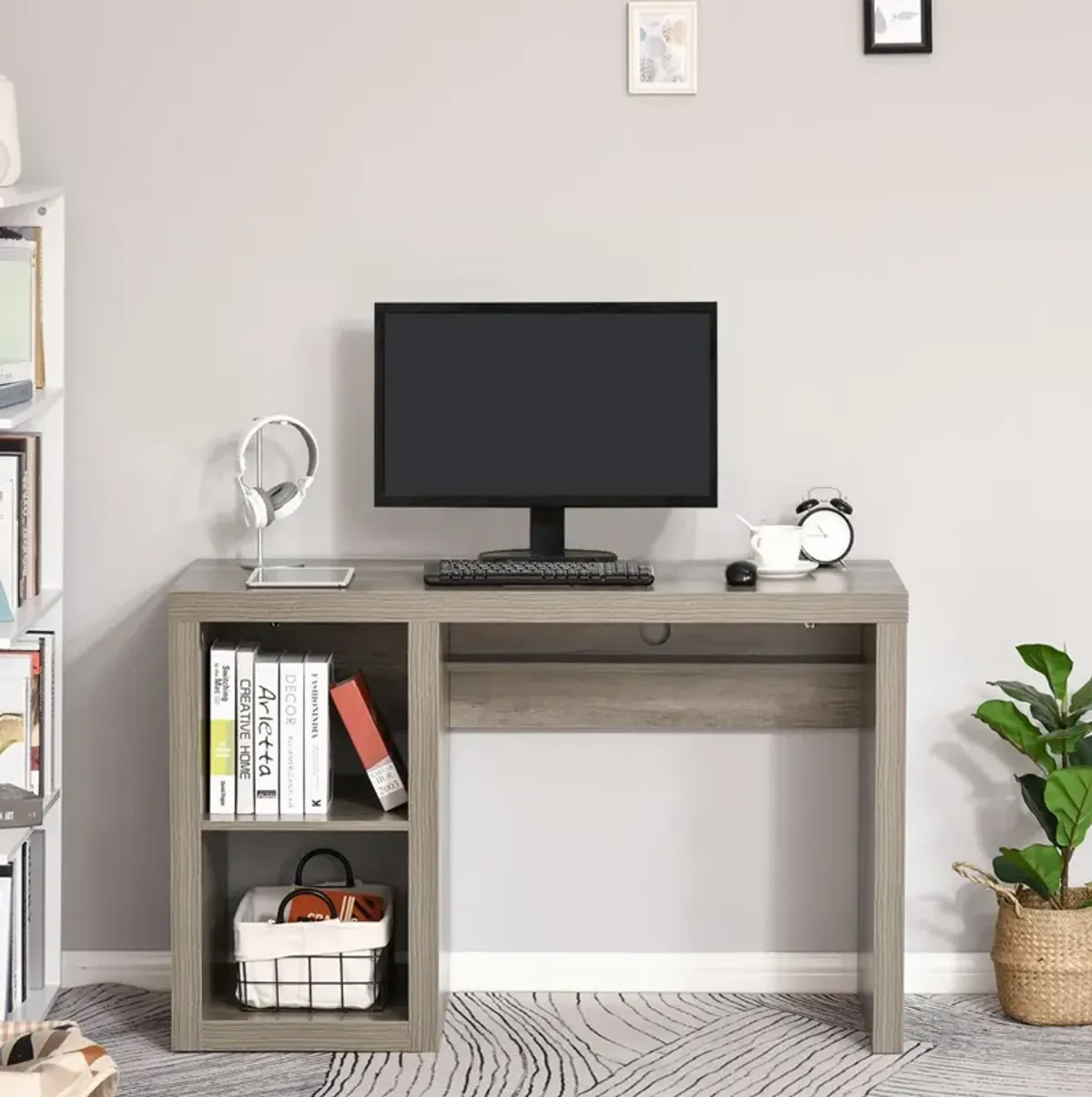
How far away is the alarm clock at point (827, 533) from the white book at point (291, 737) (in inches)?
38.5

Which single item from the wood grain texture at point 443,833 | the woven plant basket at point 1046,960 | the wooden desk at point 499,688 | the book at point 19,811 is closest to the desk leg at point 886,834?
the wooden desk at point 499,688

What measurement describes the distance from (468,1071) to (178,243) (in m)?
1.65

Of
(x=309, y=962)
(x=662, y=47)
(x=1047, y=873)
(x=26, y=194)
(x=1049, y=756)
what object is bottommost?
(x=309, y=962)

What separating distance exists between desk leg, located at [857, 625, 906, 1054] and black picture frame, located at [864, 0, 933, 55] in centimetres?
111

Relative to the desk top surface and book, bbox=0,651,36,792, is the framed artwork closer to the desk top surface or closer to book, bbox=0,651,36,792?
the desk top surface

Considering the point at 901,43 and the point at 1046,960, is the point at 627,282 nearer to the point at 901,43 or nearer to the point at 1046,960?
the point at 901,43

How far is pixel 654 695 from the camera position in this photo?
3.28 m

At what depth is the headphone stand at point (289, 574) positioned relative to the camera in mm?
2932

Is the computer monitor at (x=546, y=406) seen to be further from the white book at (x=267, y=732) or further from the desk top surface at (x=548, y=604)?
the white book at (x=267, y=732)

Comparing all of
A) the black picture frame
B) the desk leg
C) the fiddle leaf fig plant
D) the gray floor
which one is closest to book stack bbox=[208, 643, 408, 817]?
the gray floor

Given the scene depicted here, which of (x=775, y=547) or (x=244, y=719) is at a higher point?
(x=775, y=547)

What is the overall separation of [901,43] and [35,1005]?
8.03ft

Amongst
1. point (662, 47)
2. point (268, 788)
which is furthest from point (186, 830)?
point (662, 47)

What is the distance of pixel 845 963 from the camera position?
11.0 ft
